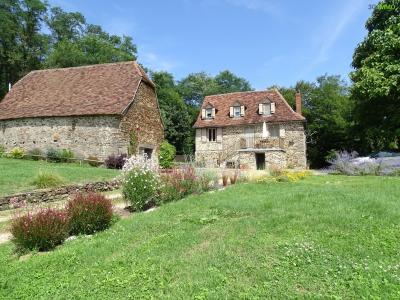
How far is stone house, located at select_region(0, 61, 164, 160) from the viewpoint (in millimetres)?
24422

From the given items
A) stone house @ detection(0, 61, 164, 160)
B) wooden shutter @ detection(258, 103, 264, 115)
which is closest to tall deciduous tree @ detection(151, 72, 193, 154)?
wooden shutter @ detection(258, 103, 264, 115)

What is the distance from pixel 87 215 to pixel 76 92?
810 inches

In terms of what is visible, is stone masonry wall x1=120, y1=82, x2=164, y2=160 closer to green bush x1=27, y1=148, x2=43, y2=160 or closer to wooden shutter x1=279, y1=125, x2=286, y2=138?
green bush x1=27, y1=148, x2=43, y2=160

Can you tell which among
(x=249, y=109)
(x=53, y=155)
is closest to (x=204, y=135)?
(x=249, y=109)

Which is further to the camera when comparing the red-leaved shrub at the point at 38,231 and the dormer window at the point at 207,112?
the dormer window at the point at 207,112

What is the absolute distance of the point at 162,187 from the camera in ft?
35.1

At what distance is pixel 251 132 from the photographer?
1374 inches

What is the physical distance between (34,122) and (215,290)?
24.9 metres

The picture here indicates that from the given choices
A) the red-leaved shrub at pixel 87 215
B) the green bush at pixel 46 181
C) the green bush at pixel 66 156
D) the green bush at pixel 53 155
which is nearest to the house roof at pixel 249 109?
the green bush at pixel 66 156

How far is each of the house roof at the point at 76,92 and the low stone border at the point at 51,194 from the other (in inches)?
357

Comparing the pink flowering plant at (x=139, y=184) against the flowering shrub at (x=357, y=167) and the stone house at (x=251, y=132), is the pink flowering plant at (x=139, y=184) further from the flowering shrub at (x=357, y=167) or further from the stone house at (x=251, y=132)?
the stone house at (x=251, y=132)

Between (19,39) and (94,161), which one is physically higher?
(19,39)

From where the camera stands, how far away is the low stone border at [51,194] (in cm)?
1169

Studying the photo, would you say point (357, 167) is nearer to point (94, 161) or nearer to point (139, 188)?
point (139, 188)
